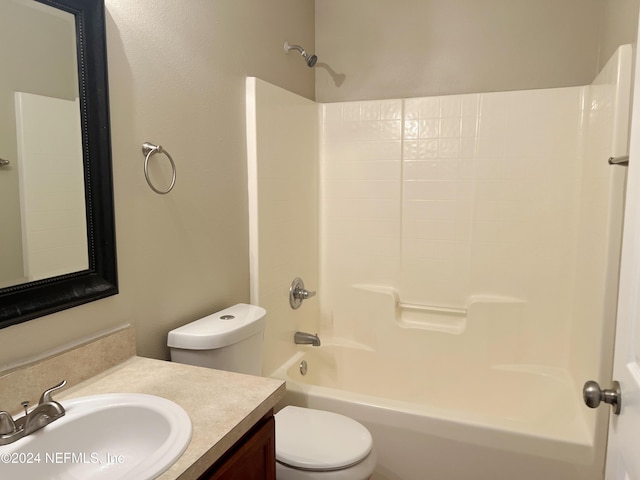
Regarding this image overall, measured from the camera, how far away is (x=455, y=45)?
254cm

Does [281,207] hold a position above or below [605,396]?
above

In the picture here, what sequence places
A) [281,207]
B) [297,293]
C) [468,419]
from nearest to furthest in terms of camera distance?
1. [468,419]
2. [281,207]
3. [297,293]

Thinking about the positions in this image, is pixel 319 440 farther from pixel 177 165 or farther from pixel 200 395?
pixel 177 165

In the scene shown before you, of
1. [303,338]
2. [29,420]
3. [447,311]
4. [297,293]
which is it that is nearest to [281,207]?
[297,293]

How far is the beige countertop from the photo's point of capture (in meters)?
0.92

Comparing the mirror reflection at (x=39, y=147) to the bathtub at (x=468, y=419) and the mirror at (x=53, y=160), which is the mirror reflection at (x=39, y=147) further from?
the bathtub at (x=468, y=419)

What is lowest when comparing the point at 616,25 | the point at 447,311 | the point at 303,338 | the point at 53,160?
the point at 303,338

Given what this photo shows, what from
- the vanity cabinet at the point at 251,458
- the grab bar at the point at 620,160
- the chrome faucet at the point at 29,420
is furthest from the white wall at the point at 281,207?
the grab bar at the point at 620,160

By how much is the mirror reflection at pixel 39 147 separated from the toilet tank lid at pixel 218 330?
1.37 feet

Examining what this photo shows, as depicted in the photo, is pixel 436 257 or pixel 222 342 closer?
pixel 222 342

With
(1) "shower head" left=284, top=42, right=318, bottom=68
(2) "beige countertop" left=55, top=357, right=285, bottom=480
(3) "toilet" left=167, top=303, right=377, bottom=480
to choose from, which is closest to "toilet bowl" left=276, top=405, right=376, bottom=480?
(3) "toilet" left=167, top=303, right=377, bottom=480

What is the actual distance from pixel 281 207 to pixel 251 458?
1.40 meters

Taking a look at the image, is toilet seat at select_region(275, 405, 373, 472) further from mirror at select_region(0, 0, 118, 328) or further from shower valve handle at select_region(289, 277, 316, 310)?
mirror at select_region(0, 0, 118, 328)

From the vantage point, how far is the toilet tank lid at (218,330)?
1.53 metres
